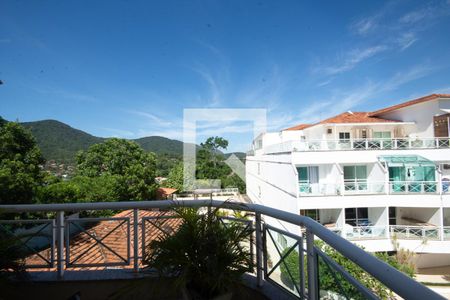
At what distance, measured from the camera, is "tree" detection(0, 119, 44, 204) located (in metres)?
8.91

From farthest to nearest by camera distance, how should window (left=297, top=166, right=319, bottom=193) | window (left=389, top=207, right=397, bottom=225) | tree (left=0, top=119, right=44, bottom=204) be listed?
window (left=297, top=166, right=319, bottom=193), window (left=389, top=207, right=397, bottom=225), tree (left=0, top=119, right=44, bottom=204)

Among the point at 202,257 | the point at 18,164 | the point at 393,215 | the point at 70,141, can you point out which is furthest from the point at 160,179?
the point at 202,257

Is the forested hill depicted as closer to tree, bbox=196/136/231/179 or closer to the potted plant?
tree, bbox=196/136/231/179

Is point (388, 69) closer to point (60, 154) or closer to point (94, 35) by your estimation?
point (94, 35)

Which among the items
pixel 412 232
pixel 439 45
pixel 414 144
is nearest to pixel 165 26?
pixel 414 144

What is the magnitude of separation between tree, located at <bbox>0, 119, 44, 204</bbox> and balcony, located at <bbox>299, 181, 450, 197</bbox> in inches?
440

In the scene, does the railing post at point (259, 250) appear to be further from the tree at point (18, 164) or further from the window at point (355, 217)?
the window at point (355, 217)

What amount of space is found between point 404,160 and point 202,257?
41.4 feet

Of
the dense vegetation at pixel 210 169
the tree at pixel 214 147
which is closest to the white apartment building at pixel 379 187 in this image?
the tree at pixel 214 147

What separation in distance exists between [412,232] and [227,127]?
10603mm

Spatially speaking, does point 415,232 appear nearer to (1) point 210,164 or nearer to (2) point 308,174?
(2) point 308,174

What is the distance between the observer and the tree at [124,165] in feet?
60.5

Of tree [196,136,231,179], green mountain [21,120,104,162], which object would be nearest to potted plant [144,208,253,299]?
green mountain [21,120,104,162]

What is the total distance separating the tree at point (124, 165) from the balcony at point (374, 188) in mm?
12788
